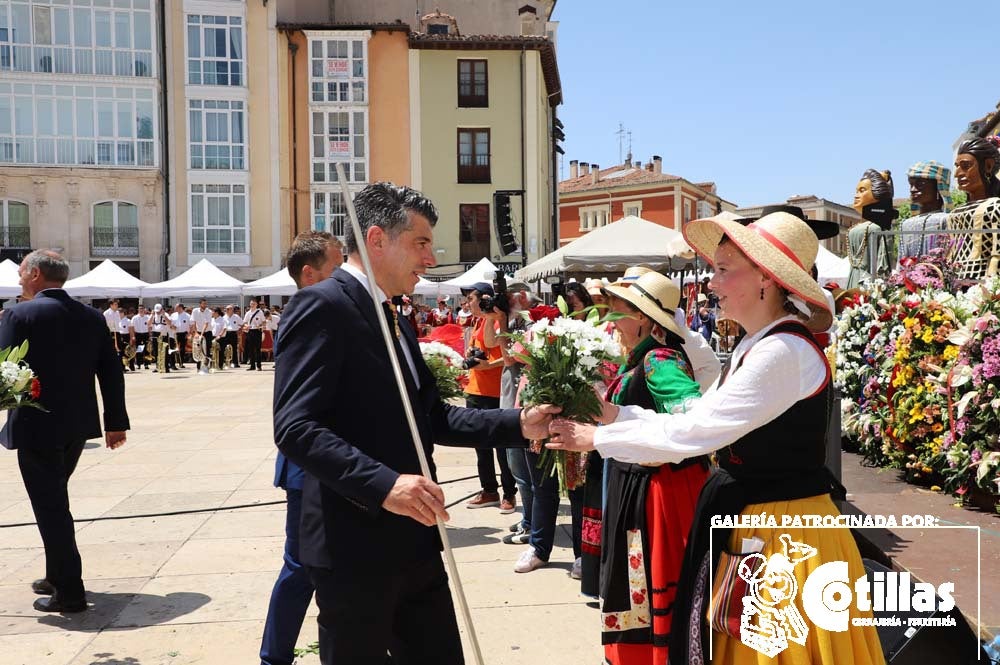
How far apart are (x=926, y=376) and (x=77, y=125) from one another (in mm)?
37814

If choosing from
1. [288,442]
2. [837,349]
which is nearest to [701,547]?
[288,442]

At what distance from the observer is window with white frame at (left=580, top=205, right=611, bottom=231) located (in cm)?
6575

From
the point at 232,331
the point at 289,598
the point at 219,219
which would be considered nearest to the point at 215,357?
the point at 232,331

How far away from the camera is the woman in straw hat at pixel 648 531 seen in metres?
3.44

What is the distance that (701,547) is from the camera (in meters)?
2.80

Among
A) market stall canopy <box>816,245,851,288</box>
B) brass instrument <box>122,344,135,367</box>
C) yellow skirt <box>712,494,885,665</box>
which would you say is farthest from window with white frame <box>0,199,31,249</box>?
yellow skirt <box>712,494,885,665</box>

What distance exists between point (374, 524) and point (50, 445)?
3308 mm

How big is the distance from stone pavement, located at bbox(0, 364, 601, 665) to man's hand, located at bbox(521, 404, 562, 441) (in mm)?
1785

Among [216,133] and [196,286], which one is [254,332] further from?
[216,133]

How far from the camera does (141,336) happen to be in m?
26.3

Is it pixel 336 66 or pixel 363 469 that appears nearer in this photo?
pixel 363 469

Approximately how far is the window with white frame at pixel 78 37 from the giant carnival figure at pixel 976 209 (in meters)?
36.3

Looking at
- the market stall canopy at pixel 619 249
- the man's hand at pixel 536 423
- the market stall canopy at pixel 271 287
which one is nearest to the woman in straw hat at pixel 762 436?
the man's hand at pixel 536 423

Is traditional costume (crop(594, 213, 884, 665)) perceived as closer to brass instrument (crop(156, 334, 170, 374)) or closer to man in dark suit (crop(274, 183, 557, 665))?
man in dark suit (crop(274, 183, 557, 665))
